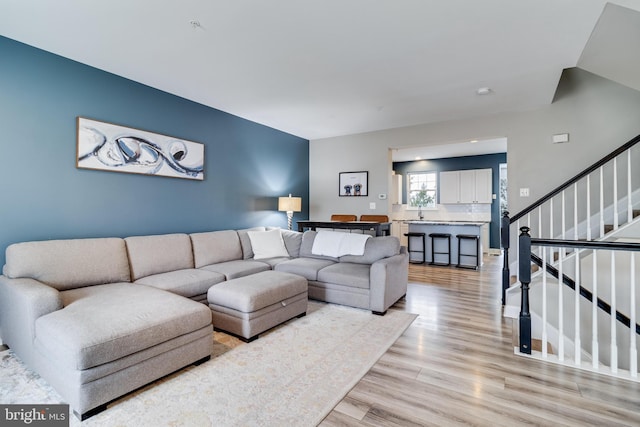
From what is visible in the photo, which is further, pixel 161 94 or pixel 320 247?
pixel 320 247

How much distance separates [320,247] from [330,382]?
232 centimetres

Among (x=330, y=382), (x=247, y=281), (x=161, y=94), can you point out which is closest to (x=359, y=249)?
(x=247, y=281)

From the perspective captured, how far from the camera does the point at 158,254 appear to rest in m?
3.32

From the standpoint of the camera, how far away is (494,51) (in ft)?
9.24

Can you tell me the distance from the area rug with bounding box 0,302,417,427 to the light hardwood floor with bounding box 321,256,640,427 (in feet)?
0.51

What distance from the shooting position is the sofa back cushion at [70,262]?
2453mm

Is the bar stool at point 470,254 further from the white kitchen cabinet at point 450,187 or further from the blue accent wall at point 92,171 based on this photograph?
the blue accent wall at point 92,171

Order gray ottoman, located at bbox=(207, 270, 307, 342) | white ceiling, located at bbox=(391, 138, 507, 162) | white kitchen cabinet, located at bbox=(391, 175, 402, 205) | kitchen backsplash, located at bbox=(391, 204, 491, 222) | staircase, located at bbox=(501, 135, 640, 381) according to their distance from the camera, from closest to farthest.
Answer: gray ottoman, located at bbox=(207, 270, 307, 342) < staircase, located at bbox=(501, 135, 640, 381) < white ceiling, located at bbox=(391, 138, 507, 162) < kitchen backsplash, located at bbox=(391, 204, 491, 222) < white kitchen cabinet, located at bbox=(391, 175, 402, 205)

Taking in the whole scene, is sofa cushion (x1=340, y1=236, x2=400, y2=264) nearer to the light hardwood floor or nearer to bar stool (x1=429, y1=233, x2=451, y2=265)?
the light hardwood floor

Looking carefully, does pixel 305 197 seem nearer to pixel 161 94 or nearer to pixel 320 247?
pixel 320 247

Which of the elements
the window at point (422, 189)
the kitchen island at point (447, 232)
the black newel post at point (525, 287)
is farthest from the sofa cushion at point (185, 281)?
the window at point (422, 189)

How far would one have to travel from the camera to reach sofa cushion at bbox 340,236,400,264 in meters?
3.78

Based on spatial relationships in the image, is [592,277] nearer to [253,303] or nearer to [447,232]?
[447,232]

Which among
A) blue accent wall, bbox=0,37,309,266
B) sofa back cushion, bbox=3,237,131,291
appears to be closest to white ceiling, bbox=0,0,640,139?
blue accent wall, bbox=0,37,309,266
